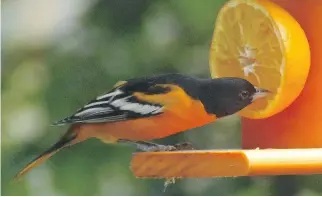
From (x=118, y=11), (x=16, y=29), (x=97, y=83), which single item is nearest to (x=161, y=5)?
(x=118, y=11)

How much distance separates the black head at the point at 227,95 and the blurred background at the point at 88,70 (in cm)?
66

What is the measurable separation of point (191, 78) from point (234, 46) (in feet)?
0.36

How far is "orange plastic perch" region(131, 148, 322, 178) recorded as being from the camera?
1.17 m

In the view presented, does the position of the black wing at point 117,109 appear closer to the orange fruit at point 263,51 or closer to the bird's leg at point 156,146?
the bird's leg at point 156,146

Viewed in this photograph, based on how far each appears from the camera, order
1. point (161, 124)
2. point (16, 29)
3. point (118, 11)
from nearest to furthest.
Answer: point (161, 124) → point (118, 11) → point (16, 29)

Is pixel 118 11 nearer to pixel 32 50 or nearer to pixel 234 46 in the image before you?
pixel 32 50

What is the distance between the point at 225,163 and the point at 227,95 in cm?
33

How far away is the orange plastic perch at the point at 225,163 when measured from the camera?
1.17 metres

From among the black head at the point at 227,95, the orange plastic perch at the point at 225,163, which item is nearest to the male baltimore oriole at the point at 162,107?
the black head at the point at 227,95

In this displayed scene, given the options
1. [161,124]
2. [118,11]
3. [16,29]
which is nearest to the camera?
[161,124]

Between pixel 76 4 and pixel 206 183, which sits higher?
pixel 76 4

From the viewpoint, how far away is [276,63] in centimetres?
148

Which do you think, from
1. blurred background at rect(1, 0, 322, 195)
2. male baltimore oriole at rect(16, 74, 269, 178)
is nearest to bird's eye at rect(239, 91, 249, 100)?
male baltimore oriole at rect(16, 74, 269, 178)

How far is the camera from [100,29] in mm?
2139
